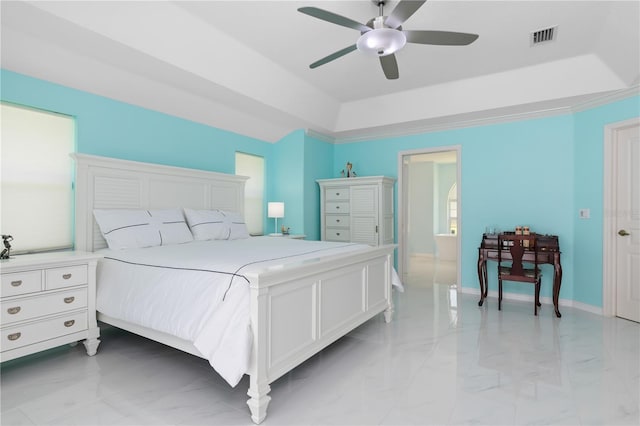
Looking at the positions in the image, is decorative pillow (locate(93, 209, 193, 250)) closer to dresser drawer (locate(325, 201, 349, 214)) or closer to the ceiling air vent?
dresser drawer (locate(325, 201, 349, 214))

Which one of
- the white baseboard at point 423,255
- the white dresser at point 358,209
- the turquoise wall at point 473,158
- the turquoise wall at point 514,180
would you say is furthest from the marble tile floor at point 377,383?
the white baseboard at point 423,255

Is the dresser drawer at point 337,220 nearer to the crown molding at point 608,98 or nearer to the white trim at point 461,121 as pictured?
the white trim at point 461,121

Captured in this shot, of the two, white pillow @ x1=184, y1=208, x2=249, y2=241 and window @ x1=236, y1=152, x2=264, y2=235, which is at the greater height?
window @ x1=236, y1=152, x2=264, y2=235

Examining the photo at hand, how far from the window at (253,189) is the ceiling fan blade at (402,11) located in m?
3.17

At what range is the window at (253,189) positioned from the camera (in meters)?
5.07

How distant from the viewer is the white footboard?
1.87m

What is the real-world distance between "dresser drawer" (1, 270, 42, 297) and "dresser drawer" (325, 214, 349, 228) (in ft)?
12.5

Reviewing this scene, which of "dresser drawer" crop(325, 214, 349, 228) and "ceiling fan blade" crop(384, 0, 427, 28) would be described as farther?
"dresser drawer" crop(325, 214, 349, 228)

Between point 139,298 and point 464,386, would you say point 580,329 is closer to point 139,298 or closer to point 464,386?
point 464,386

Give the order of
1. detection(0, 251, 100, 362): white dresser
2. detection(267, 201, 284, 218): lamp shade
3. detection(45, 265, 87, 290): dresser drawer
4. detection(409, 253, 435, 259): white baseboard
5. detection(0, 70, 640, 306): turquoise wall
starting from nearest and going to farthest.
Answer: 1. detection(0, 251, 100, 362): white dresser
2. detection(45, 265, 87, 290): dresser drawer
3. detection(0, 70, 640, 306): turquoise wall
4. detection(267, 201, 284, 218): lamp shade
5. detection(409, 253, 435, 259): white baseboard

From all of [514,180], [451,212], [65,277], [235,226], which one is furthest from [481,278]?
[451,212]

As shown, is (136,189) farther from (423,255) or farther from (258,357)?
(423,255)

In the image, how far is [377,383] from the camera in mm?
2279

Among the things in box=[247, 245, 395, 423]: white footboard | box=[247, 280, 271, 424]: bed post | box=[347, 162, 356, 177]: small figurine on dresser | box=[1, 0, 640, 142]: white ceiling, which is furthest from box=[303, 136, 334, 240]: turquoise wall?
box=[247, 280, 271, 424]: bed post
